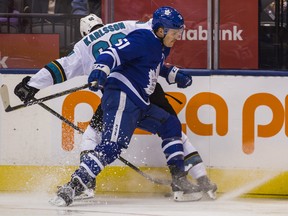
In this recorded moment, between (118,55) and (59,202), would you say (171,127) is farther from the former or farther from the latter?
(59,202)

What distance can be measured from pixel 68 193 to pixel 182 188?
83cm

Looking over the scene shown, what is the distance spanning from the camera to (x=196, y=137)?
807 centimetres

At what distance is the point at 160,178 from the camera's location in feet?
26.6

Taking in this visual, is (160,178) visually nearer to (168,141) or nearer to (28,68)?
(168,141)

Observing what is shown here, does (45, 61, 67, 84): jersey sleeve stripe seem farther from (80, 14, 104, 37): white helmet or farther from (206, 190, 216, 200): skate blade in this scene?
(206, 190, 216, 200): skate blade

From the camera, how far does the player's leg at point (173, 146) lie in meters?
7.72

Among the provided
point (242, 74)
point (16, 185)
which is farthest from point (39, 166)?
point (242, 74)

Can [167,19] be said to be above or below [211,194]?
above

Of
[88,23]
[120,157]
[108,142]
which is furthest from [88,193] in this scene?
[88,23]

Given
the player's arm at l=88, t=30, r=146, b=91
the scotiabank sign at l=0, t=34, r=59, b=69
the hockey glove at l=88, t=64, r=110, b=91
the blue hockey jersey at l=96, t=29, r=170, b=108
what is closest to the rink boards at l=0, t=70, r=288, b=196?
the scotiabank sign at l=0, t=34, r=59, b=69

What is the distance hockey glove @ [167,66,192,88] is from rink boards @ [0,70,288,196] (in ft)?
0.82

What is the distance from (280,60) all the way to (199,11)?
0.66 m

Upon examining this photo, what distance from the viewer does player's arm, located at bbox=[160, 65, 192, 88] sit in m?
7.79

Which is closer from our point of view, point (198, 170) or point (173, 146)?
point (173, 146)
